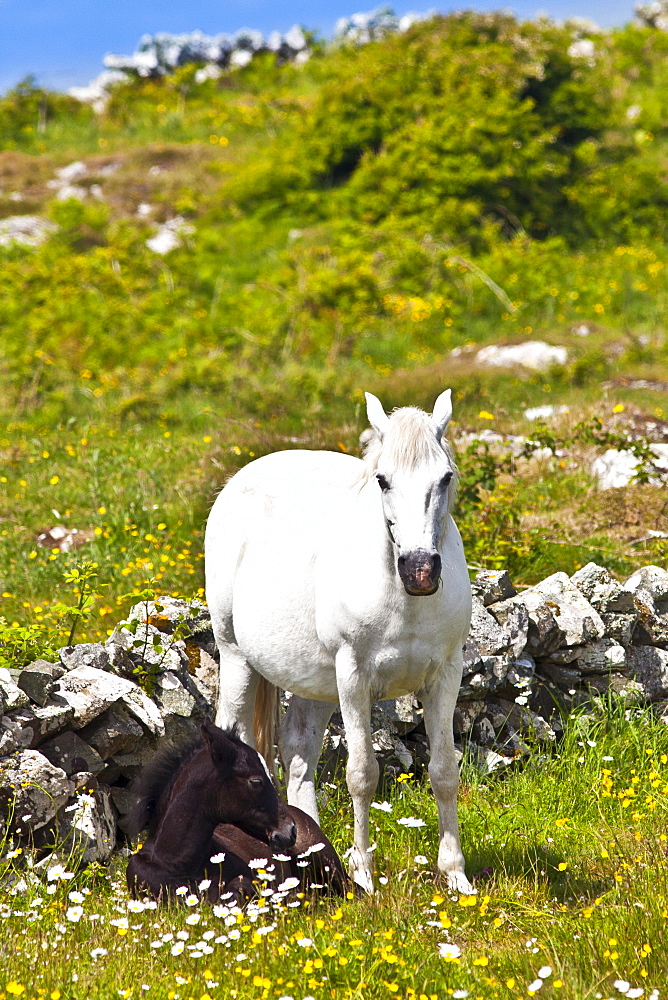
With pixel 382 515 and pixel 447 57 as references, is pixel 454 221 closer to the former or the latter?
pixel 447 57

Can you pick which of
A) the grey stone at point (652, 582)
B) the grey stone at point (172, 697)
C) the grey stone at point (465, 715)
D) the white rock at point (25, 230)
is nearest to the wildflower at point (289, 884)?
the grey stone at point (172, 697)

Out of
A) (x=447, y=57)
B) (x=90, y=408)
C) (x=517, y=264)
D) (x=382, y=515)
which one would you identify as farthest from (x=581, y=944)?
(x=447, y=57)

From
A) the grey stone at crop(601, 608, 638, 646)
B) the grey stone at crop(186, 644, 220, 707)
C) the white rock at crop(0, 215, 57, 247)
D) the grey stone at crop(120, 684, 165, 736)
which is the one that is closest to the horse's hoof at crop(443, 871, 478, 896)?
the grey stone at crop(120, 684, 165, 736)

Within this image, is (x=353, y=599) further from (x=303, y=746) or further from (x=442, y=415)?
(x=303, y=746)

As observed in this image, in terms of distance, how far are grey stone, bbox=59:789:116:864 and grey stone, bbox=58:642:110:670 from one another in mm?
779

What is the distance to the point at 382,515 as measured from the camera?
14.1ft

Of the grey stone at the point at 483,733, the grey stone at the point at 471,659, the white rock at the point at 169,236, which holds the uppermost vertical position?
the white rock at the point at 169,236

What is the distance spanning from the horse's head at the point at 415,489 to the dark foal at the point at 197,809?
110cm

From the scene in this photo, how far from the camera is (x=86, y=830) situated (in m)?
4.85

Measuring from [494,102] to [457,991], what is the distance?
19.0 metres

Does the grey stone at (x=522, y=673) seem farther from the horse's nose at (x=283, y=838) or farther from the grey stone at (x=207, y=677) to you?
the horse's nose at (x=283, y=838)

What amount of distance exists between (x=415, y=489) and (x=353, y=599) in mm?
672

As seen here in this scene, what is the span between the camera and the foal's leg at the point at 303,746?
5.20 meters

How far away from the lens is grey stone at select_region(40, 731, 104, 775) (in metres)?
5.04
